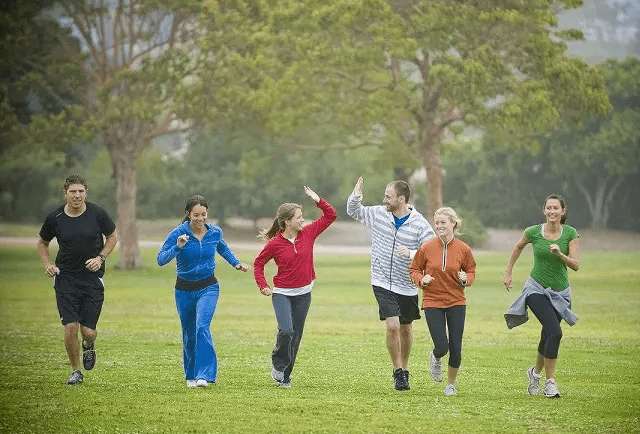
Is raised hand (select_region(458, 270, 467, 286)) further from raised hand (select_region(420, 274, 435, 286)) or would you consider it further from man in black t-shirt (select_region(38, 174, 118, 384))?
man in black t-shirt (select_region(38, 174, 118, 384))

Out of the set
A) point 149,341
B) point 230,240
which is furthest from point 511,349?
point 230,240

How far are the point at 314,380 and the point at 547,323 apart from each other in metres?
2.75

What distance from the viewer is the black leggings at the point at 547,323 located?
1195 cm

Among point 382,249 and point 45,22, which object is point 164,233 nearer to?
point 45,22

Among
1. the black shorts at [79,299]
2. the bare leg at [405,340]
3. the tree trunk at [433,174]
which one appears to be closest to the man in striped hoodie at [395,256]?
the bare leg at [405,340]

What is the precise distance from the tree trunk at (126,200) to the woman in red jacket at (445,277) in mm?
33540

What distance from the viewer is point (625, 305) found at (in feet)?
96.8

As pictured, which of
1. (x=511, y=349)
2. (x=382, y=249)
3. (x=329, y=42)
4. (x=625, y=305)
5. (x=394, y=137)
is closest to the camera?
(x=382, y=249)

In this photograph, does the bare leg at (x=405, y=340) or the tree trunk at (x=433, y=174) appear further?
the tree trunk at (x=433, y=174)

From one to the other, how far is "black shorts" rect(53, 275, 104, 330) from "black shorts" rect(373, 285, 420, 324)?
111 inches

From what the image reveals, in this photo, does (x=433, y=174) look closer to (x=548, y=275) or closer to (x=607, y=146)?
(x=607, y=146)

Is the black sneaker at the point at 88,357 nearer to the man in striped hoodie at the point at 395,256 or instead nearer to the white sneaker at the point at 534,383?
the man in striped hoodie at the point at 395,256

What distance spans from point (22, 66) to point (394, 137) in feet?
45.1

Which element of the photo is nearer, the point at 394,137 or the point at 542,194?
the point at 394,137
